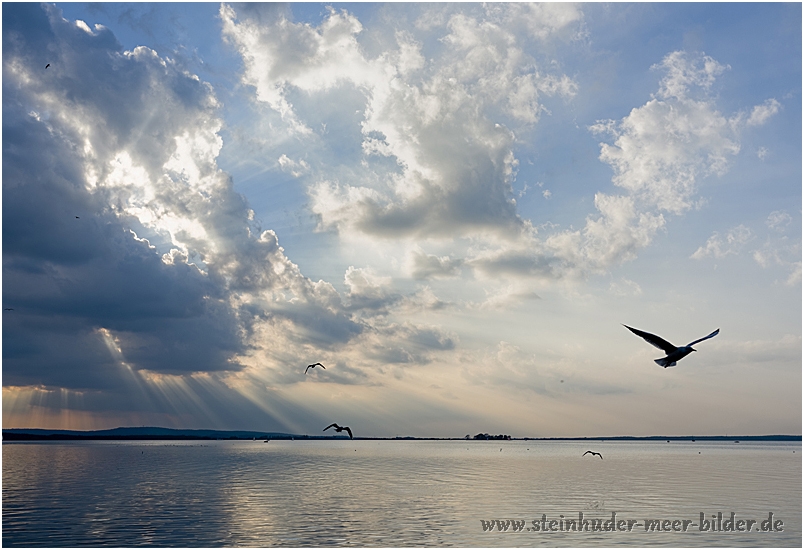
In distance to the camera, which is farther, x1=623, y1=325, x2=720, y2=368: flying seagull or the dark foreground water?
the dark foreground water

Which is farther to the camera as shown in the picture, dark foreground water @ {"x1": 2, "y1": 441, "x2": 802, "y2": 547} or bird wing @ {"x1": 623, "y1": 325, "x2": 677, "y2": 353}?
dark foreground water @ {"x1": 2, "y1": 441, "x2": 802, "y2": 547}

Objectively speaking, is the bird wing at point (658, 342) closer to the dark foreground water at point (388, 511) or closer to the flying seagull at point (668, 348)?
the flying seagull at point (668, 348)

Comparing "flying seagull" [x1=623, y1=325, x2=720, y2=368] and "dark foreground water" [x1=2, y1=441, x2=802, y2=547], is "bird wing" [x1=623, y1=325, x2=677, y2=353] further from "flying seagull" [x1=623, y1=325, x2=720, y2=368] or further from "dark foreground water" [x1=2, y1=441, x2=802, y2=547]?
"dark foreground water" [x1=2, y1=441, x2=802, y2=547]

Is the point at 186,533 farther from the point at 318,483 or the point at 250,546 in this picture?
the point at 318,483

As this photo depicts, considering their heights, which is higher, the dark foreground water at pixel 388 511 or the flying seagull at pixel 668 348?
the flying seagull at pixel 668 348

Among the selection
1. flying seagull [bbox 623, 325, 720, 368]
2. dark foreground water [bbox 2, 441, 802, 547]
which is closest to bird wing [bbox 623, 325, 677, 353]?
flying seagull [bbox 623, 325, 720, 368]

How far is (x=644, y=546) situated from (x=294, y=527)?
23.3 m

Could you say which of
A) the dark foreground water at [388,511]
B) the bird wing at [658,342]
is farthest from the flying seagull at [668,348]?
the dark foreground water at [388,511]

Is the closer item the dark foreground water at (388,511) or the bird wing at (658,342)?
the bird wing at (658,342)

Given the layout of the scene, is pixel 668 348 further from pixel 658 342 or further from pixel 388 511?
pixel 388 511

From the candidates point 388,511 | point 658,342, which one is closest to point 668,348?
point 658,342

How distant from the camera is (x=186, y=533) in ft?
133

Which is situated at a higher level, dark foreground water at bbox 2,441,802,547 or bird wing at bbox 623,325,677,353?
bird wing at bbox 623,325,677,353

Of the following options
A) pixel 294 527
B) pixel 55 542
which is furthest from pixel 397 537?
pixel 55 542
